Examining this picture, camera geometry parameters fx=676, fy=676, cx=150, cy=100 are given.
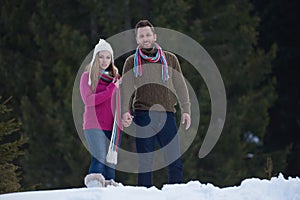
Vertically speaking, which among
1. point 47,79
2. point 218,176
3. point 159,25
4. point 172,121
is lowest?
point 218,176

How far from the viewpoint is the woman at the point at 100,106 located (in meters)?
5.86

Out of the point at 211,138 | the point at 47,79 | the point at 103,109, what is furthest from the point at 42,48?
the point at 103,109

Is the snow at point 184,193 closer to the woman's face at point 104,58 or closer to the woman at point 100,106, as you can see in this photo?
the woman at point 100,106

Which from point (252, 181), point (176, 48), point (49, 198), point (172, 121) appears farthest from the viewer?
point (176, 48)

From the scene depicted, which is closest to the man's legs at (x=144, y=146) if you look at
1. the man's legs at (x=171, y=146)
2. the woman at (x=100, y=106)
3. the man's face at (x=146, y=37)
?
the man's legs at (x=171, y=146)

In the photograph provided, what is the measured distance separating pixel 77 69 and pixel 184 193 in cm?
901

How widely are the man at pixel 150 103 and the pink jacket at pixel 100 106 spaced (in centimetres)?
19

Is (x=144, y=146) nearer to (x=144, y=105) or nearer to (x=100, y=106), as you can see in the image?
(x=144, y=105)

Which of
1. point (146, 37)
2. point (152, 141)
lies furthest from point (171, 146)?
point (146, 37)

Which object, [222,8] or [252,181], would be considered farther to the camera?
[222,8]

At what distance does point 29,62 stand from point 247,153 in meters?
5.16

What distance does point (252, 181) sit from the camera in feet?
16.8

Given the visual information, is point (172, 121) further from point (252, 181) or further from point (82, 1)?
point (82, 1)

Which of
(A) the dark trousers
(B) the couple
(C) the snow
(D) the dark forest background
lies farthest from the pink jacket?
(D) the dark forest background
